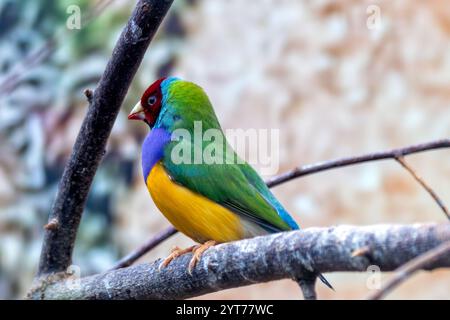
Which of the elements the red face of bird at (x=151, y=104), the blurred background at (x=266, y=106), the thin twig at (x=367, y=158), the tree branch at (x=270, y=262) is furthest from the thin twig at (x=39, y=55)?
the blurred background at (x=266, y=106)

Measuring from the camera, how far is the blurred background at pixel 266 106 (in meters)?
5.86

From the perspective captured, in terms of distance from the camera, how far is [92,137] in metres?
2.39

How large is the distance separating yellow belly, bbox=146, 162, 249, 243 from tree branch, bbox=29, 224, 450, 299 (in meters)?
0.36

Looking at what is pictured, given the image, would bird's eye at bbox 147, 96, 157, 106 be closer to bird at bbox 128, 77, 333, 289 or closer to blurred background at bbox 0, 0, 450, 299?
bird at bbox 128, 77, 333, 289

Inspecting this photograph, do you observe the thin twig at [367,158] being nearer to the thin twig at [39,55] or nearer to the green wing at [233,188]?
the green wing at [233,188]

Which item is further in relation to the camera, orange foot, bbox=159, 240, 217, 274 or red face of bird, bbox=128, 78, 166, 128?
red face of bird, bbox=128, 78, 166, 128

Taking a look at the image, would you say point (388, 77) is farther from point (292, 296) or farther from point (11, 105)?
point (11, 105)

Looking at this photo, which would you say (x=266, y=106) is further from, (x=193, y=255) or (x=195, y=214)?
(x=193, y=255)

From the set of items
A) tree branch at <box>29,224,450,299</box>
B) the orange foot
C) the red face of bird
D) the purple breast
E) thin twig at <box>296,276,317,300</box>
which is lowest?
thin twig at <box>296,276,317,300</box>

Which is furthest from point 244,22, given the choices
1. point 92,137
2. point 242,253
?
point 242,253

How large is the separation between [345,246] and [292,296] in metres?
4.29

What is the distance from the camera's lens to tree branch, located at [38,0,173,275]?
215cm

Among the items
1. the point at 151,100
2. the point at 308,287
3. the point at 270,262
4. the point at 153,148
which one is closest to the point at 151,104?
the point at 151,100

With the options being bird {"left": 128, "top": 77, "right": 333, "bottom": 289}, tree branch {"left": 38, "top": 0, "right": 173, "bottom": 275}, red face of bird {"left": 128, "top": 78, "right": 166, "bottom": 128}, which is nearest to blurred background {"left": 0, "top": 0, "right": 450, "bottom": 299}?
red face of bird {"left": 128, "top": 78, "right": 166, "bottom": 128}
